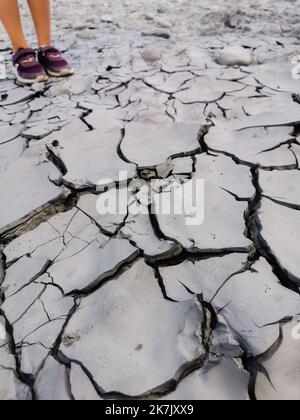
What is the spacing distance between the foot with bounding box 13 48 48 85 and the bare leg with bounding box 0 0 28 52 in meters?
0.05

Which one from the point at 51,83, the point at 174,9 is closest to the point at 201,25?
the point at 174,9

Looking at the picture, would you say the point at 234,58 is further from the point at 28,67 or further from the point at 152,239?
the point at 152,239

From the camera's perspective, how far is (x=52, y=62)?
2.04 metres

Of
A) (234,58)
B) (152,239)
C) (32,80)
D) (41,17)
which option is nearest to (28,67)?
(32,80)

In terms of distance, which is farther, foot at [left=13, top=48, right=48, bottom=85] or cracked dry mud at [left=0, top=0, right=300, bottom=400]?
foot at [left=13, top=48, right=48, bottom=85]

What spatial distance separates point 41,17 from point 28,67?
302mm

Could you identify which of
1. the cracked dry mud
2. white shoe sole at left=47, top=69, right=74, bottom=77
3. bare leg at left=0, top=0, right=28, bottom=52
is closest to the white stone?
the cracked dry mud

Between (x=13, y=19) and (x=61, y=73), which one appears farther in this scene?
(x=61, y=73)

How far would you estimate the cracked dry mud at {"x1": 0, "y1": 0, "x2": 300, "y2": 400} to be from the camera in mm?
746

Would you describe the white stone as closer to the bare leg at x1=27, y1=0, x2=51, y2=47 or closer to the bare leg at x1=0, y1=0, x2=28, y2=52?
the bare leg at x1=27, y1=0, x2=51, y2=47

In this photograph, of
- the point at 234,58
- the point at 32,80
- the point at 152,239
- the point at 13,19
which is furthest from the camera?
the point at 234,58

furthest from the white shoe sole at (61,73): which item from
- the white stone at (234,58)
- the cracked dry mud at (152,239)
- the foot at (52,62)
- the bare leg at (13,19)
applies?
the white stone at (234,58)

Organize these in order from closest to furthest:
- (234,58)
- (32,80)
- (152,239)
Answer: (152,239)
(32,80)
(234,58)
